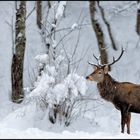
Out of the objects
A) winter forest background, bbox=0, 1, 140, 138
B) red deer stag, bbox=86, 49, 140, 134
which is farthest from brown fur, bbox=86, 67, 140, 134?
winter forest background, bbox=0, 1, 140, 138

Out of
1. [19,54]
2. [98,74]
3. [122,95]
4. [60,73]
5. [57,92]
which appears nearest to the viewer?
[122,95]

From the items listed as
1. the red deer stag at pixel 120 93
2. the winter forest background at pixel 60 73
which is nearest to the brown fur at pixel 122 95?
the red deer stag at pixel 120 93

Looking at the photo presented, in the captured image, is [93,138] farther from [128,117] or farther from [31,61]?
[31,61]

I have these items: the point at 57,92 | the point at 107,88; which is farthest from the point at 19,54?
the point at 107,88

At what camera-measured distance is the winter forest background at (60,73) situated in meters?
13.2

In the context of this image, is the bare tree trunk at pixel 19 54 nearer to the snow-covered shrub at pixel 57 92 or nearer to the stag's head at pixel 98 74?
the snow-covered shrub at pixel 57 92

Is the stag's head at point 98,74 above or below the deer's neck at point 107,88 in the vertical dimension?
above

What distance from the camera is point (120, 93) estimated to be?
12508 millimetres

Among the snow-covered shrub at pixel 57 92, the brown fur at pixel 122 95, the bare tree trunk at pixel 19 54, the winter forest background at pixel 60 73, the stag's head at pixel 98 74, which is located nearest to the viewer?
the brown fur at pixel 122 95

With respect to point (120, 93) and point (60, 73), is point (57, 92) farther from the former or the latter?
point (120, 93)

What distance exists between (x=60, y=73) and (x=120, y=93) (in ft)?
7.52

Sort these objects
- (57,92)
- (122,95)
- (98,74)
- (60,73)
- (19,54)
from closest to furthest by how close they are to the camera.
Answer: (122,95) → (98,74) → (57,92) → (60,73) → (19,54)

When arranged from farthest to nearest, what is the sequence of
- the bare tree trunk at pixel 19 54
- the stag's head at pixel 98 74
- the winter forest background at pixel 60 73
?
the bare tree trunk at pixel 19 54
the winter forest background at pixel 60 73
the stag's head at pixel 98 74

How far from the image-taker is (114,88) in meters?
12.6
